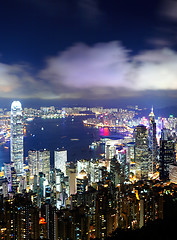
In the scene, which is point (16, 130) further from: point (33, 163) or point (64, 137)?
point (33, 163)

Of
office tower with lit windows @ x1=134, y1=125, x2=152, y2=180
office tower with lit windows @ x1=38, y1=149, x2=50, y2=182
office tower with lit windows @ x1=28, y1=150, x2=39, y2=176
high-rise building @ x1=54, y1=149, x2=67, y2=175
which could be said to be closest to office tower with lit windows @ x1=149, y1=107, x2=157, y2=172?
office tower with lit windows @ x1=134, y1=125, x2=152, y2=180

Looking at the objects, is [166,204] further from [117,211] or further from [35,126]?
[35,126]

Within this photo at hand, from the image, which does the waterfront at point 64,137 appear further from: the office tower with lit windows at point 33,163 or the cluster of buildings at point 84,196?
the office tower with lit windows at point 33,163

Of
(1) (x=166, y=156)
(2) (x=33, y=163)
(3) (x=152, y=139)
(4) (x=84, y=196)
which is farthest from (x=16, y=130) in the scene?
(4) (x=84, y=196)

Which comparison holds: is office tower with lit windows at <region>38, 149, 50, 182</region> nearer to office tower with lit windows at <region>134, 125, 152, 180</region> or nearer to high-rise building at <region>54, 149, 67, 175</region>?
high-rise building at <region>54, 149, 67, 175</region>

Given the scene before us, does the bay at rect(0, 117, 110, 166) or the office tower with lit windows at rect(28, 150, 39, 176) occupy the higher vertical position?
the bay at rect(0, 117, 110, 166)

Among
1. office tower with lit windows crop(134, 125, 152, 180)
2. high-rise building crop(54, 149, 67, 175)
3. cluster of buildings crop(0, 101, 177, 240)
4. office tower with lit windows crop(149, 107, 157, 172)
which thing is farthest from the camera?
office tower with lit windows crop(149, 107, 157, 172)

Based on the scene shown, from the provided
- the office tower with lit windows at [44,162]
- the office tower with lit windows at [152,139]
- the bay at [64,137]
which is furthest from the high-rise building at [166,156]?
the office tower with lit windows at [44,162]

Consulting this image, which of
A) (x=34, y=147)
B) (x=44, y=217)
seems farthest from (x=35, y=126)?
(x=44, y=217)
